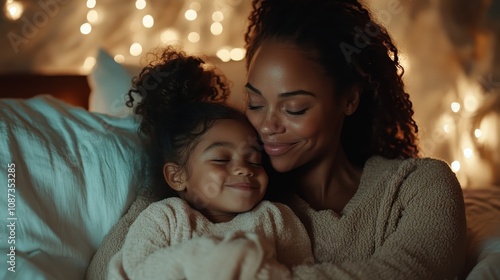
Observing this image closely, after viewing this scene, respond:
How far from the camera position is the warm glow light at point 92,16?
228 cm

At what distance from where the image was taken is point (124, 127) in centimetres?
163

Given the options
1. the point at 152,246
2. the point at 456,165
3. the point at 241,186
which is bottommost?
the point at 456,165

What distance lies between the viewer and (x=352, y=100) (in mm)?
1560

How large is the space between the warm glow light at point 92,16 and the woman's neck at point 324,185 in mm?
1167

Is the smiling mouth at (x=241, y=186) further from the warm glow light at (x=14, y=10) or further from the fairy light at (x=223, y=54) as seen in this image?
the fairy light at (x=223, y=54)

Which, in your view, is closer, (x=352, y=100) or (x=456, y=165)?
A: (x=352, y=100)

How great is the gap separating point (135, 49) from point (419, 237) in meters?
1.56

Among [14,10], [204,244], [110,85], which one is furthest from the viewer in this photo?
[14,10]

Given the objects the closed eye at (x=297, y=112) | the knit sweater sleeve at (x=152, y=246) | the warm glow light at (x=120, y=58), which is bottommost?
the knit sweater sleeve at (x=152, y=246)

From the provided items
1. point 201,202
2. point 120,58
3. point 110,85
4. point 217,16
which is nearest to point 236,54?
point 217,16

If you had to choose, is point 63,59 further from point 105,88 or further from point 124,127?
point 124,127

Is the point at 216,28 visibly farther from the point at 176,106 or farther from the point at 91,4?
the point at 176,106

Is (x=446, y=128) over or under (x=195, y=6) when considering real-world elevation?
under

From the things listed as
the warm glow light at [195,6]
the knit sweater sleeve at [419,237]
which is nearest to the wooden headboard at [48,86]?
the warm glow light at [195,6]
